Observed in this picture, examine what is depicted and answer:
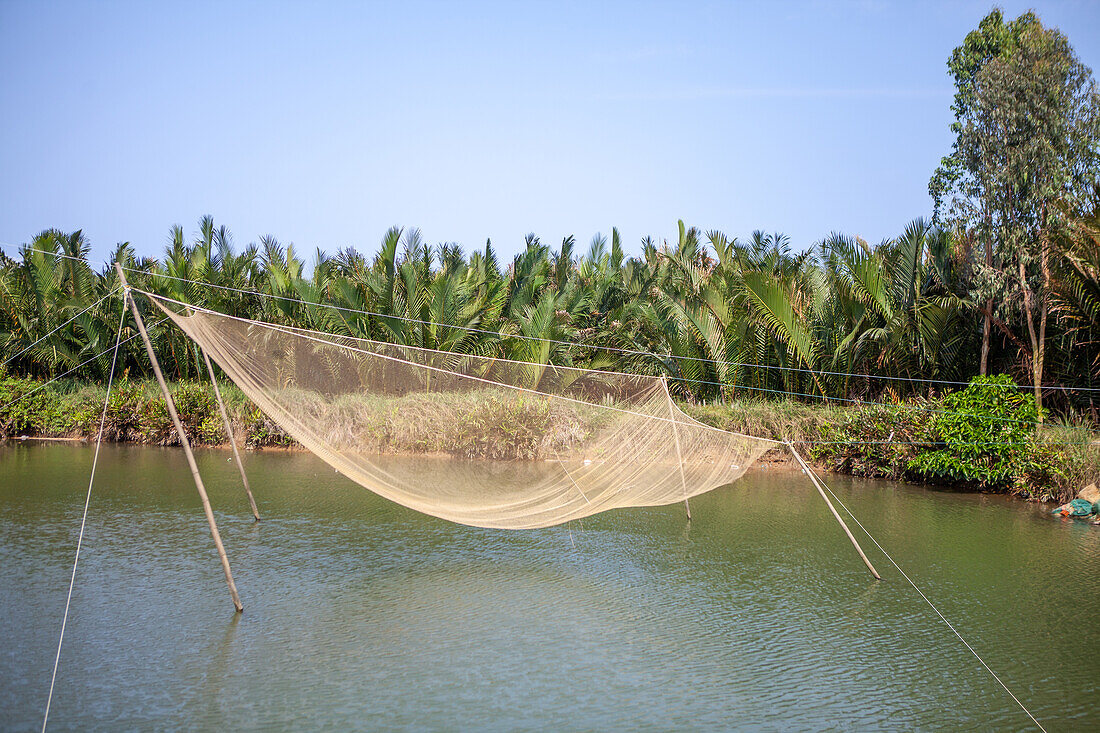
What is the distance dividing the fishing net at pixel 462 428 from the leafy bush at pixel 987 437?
4701 millimetres

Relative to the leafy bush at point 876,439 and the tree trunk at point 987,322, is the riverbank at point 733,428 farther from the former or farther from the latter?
the tree trunk at point 987,322

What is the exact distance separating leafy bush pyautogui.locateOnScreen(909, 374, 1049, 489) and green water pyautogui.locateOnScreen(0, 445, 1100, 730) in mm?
915

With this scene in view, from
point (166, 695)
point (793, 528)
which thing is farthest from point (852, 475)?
point (166, 695)

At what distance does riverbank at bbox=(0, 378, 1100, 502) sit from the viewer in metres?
7.00

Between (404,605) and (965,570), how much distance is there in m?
4.88

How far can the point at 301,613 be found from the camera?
18.9ft

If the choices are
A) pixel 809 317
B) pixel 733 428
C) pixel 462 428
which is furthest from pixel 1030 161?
pixel 462 428

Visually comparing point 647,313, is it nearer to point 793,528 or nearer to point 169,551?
point 793,528

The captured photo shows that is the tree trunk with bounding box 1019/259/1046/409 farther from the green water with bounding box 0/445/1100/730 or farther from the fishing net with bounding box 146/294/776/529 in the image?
the fishing net with bounding box 146/294/776/529

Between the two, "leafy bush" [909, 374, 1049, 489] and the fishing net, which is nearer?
the fishing net

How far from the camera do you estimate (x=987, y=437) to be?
33.9ft

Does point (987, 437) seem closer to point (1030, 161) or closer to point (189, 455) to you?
point (1030, 161)

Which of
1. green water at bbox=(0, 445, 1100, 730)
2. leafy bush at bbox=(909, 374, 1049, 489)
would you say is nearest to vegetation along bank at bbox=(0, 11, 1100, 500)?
leafy bush at bbox=(909, 374, 1049, 489)

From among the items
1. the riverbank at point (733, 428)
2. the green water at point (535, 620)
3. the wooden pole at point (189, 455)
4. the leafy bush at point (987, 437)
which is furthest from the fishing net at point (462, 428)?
the leafy bush at point (987, 437)
